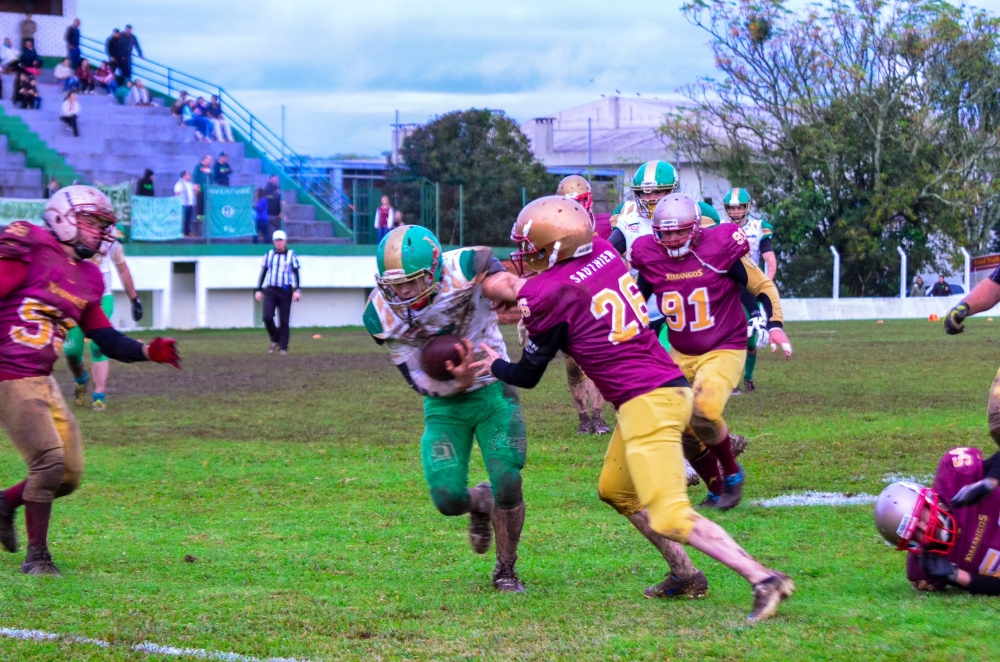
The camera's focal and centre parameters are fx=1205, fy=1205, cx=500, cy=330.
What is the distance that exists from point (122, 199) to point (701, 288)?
23.5 m

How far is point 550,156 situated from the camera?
64188 millimetres

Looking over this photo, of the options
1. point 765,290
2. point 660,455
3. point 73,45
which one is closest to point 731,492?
point 765,290

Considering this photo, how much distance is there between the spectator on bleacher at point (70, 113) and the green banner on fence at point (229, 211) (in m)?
5.02

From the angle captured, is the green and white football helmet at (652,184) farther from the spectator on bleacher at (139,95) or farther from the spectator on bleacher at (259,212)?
the spectator on bleacher at (139,95)

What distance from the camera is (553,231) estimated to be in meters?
5.20

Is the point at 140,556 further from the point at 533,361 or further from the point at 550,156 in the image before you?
the point at 550,156

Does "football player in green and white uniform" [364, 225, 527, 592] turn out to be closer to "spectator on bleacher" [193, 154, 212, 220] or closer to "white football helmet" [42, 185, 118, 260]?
"white football helmet" [42, 185, 118, 260]

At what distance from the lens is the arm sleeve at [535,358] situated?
5129mm

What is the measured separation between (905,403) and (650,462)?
8252 millimetres

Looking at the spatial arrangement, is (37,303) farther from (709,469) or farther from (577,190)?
(577,190)

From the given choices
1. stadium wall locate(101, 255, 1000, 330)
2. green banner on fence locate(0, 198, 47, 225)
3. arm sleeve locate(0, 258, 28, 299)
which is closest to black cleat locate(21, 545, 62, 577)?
arm sleeve locate(0, 258, 28, 299)

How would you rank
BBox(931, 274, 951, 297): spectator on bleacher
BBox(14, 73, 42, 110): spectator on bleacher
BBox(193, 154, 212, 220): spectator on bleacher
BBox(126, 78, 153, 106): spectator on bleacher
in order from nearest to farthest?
BBox(193, 154, 212, 220): spectator on bleacher < BBox(14, 73, 42, 110): spectator on bleacher < BBox(126, 78, 153, 106): spectator on bleacher < BBox(931, 274, 951, 297): spectator on bleacher

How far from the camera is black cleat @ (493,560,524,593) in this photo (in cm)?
568

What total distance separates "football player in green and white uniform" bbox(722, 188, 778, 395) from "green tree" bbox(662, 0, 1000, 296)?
23.8 m
